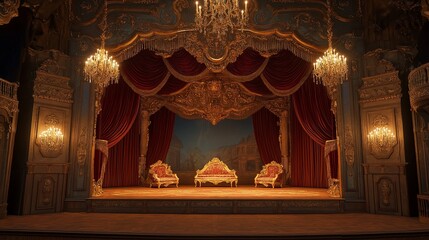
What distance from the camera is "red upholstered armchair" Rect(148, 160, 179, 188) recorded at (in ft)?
37.3

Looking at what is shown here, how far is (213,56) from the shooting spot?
9141mm

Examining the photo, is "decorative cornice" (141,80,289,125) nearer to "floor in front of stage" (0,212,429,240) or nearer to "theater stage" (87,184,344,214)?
"theater stage" (87,184,344,214)

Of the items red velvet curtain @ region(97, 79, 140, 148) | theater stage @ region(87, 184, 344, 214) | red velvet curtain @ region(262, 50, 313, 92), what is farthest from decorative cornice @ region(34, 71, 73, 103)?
red velvet curtain @ region(262, 50, 313, 92)

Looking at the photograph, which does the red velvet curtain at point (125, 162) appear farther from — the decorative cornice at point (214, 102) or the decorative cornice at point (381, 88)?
the decorative cornice at point (381, 88)

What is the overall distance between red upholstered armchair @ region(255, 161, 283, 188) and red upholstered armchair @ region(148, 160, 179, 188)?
2.86m

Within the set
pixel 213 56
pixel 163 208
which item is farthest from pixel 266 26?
pixel 163 208

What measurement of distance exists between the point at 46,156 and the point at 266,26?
6.38 metres

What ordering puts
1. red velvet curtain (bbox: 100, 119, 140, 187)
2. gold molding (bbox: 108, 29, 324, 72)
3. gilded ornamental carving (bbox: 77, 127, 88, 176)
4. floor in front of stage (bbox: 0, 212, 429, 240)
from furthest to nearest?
red velvet curtain (bbox: 100, 119, 140, 187)
gold molding (bbox: 108, 29, 324, 72)
gilded ornamental carving (bbox: 77, 127, 88, 176)
floor in front of stage (bbox: 0, 212, 429, 240)

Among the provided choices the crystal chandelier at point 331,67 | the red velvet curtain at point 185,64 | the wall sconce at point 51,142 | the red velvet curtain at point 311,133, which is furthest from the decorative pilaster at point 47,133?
the red velvet curtain at point 311,133

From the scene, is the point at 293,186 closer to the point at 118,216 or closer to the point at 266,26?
the point at 266,26

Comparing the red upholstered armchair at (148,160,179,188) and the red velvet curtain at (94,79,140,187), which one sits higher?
the red velvet curtain at (94,79,140,187)

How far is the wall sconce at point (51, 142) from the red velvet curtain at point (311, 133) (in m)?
6.70

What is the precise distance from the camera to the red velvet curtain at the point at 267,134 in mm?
12547

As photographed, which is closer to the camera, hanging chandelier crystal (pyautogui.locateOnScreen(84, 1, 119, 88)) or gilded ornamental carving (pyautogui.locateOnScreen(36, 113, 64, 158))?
hanging chandelier crystal (pyautogui.locateOnScreen(84, 1, 119, 88))
